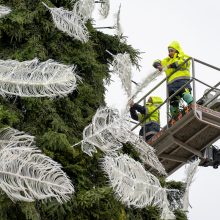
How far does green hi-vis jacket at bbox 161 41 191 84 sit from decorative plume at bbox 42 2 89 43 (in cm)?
290

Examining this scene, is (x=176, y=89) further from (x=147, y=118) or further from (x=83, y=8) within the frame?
(x=83, y=8)

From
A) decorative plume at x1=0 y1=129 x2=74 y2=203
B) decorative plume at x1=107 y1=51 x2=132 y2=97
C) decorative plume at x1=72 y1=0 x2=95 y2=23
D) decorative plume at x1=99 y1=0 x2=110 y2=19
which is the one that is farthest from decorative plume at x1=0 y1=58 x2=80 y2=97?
decorative plume at x1=99 y1=0 x2=110 y2=19

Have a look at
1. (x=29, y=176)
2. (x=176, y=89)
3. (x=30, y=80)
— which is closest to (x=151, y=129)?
(x=176, y=89)

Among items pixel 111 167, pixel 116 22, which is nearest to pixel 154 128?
pixel 116 22

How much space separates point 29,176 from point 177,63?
21.1 ft

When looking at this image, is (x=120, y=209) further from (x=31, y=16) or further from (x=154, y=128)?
(x=154, y=128)

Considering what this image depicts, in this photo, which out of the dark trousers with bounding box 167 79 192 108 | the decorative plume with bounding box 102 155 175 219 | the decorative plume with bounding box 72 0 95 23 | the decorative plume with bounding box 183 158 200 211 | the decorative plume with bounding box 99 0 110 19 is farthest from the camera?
the dark trousers with bounding box 167 79 192 108

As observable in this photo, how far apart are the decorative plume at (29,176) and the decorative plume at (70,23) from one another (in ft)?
10.2

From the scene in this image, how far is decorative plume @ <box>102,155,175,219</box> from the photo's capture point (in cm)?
611

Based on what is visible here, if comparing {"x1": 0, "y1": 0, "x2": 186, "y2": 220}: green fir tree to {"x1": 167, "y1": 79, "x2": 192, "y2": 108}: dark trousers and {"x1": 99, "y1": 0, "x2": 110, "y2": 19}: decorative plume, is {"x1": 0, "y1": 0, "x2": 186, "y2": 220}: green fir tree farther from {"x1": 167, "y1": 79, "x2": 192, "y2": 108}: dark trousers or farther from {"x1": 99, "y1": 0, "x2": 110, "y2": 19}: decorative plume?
{"x1": 167, "y1": 79, "x2": 192, "y2": 108}: dark trousers

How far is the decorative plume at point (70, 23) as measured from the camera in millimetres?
8766

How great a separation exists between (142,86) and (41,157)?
2653mm

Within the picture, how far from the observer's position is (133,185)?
617cm

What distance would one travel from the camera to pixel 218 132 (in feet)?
36.9
